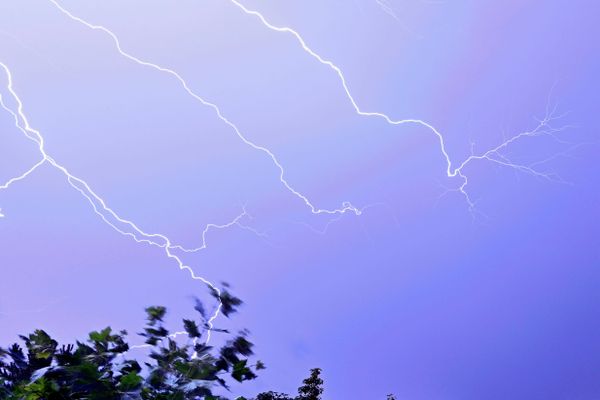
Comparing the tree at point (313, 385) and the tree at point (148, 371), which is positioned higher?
the tree at point (313, 385)

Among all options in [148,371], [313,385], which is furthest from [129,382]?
[313,385]

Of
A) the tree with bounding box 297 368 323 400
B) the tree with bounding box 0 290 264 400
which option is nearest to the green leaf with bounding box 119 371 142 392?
the tree with bounding box 0 290 264 400

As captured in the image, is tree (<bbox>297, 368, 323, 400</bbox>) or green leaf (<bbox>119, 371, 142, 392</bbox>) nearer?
green leaf (<bbox>119, 371, 142, 392</bbox>)

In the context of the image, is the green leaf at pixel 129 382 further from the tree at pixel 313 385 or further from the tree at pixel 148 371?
the tree at pixel 313 385

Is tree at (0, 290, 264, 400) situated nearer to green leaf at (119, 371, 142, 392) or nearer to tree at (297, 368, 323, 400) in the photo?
green leaf at (119, 371, 142, 392)

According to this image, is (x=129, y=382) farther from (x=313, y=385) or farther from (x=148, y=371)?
(x=313, y=385)

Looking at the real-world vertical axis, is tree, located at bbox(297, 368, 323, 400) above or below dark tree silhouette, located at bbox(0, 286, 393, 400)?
above

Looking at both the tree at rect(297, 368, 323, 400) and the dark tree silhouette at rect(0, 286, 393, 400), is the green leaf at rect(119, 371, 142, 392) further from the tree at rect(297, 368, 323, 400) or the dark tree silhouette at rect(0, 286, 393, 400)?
the tree at rect(297, 368, 323, 400)

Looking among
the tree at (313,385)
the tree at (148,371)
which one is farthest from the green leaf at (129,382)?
the tree at (313,385)

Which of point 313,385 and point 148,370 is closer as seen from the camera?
point 148,370

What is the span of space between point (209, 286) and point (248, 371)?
1.59 feet

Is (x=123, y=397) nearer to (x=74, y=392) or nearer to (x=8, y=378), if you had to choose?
(x=74, y=392)

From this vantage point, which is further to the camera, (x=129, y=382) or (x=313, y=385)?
(x=313, y=385)

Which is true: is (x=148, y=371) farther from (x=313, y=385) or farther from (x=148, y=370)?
(x=313, y=385)
